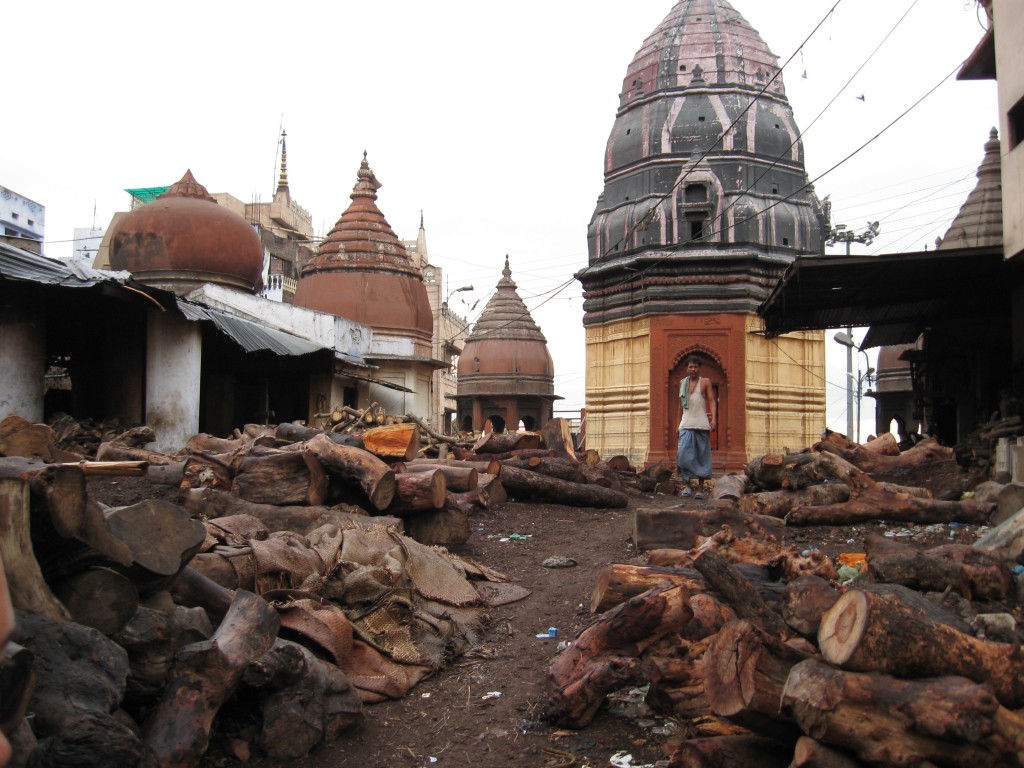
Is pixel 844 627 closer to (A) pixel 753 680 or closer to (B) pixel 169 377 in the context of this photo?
(A) pixel 753 680

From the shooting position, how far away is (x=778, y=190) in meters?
23.4

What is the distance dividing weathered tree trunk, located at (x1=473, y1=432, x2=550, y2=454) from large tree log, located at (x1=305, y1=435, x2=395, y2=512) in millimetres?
6309

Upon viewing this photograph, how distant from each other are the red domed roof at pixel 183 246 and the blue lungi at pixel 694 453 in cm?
1221

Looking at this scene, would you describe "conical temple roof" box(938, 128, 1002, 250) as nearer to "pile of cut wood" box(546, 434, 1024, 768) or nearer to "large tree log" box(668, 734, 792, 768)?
"pile of cut wood" box(546, 434, 1024, 768)

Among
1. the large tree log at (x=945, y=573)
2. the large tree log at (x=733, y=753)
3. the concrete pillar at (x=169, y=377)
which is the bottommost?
the large tree log at (x=733, y=753)

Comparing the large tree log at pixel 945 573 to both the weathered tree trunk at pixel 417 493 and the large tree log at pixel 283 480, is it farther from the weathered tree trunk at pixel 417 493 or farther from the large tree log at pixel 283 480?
the large tree log at pixel 283 480

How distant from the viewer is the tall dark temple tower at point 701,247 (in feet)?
72.0

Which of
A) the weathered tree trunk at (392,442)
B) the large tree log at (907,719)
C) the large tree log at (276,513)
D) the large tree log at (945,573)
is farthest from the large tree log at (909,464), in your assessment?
the large tree log at (907,719)

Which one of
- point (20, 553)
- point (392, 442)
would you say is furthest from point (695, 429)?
point (20, 553)

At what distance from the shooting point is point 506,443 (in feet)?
45.6

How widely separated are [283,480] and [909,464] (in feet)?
29.0

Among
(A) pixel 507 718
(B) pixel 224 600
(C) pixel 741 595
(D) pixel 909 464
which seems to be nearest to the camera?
(C) pixel 741 595

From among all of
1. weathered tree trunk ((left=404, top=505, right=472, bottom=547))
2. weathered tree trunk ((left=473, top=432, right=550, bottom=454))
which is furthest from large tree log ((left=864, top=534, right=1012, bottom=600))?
weathered tree trunk ((left=473, top=432, right=550, bottom=454))

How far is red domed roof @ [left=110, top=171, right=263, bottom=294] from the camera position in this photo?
2014cm
